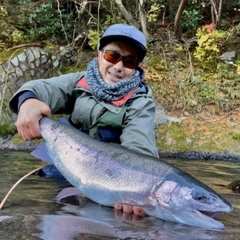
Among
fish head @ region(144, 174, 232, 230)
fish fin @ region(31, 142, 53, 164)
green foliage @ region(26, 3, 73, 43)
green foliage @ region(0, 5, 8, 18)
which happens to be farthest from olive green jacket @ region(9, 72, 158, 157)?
green foliage @ region(0, 5, 8, 18)

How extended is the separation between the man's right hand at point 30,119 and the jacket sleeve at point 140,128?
0.73 meters

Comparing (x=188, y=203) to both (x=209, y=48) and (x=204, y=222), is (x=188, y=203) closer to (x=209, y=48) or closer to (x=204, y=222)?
(x=204, y=222)

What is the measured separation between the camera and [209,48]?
11078mm

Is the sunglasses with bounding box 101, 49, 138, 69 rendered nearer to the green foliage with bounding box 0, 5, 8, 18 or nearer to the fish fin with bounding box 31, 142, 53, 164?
the fish fin with bounding box 31, 142, 53, 164

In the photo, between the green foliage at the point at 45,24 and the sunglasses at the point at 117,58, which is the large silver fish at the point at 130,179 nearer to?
the sunglasses at the point at 117,58

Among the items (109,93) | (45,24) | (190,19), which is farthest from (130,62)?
(45,24)

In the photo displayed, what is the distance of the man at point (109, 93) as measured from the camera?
3469 mm

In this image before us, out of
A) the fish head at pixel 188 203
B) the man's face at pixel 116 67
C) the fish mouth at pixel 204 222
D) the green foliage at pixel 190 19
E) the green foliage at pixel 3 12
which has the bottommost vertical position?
the fish mouth at pixel 204 222

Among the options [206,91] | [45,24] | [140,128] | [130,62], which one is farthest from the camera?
[45,24]

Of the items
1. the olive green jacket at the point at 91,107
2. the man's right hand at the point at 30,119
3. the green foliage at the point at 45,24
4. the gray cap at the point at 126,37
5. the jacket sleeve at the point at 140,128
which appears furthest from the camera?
the green foliage at the point at 45,24

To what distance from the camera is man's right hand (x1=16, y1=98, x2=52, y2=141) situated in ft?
9.51

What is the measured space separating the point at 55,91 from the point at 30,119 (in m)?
0.93

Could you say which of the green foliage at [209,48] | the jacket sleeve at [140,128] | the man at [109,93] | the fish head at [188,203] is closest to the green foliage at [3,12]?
the green foliage at [209,48]

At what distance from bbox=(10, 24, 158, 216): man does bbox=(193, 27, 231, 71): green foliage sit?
7.61 metres
